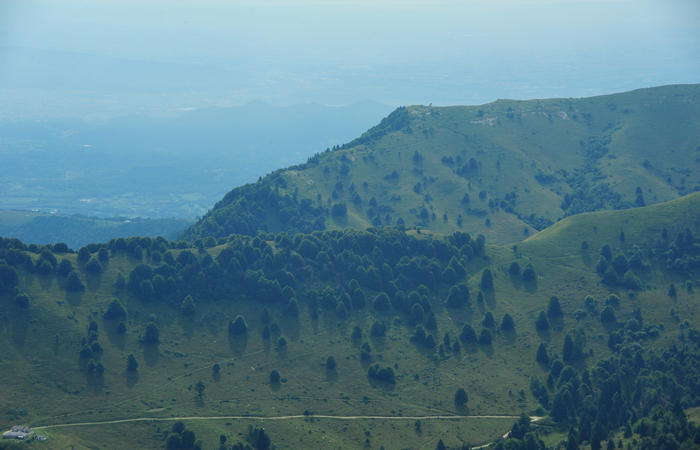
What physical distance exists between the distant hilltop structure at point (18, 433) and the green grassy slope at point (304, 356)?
3968 millimetres

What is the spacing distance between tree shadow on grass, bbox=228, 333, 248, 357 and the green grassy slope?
0.97 ft

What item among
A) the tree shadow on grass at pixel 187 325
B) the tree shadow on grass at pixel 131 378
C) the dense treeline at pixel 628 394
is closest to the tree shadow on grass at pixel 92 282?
the tree shadow on grass at pixel 187 325

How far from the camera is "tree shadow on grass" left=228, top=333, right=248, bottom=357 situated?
131500 millimetres

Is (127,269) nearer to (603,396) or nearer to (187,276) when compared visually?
(187,276)

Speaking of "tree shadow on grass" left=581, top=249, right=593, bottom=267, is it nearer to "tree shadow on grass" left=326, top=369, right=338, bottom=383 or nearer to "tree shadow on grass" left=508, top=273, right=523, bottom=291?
"tree shadow on grass" left=508, top=273, right=523, bottom=291

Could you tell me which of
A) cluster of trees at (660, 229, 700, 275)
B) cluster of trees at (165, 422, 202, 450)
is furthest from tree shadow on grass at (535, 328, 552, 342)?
cluster of trees at (165, 422, 202, 450)

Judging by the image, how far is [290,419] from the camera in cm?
11325

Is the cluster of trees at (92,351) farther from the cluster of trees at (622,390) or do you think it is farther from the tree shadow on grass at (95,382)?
the cluster of trees at (622,390)

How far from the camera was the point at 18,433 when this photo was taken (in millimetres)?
95625

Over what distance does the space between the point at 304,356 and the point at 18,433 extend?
175 feet

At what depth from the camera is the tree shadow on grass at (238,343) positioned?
13150 centimetres

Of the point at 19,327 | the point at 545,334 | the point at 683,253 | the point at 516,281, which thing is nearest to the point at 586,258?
the point at 516,281

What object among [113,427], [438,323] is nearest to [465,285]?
[438,323]

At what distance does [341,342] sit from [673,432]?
64.2 m
